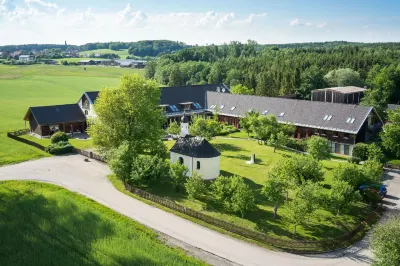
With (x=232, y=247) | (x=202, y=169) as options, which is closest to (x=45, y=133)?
(x=202, y=169)

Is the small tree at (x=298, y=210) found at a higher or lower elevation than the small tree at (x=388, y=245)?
lower

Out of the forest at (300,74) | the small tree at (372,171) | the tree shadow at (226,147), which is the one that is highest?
the forest at (300,74)

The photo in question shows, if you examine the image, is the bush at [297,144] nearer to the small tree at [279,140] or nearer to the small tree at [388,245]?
the small tree at [279,140]

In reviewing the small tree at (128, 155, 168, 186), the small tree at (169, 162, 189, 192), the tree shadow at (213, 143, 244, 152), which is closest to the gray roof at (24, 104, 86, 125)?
the tree shadow at (213, 143, 244, 152)

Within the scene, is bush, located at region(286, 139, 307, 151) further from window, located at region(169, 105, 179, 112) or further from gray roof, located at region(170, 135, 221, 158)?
window, located at region(169, 105, 179, 112)

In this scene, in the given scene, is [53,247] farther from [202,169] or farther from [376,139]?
[376,139]

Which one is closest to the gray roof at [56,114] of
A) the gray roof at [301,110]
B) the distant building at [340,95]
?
the gray roof at [301,110]

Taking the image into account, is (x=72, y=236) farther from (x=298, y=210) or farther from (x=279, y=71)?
(x=279, y=71)
